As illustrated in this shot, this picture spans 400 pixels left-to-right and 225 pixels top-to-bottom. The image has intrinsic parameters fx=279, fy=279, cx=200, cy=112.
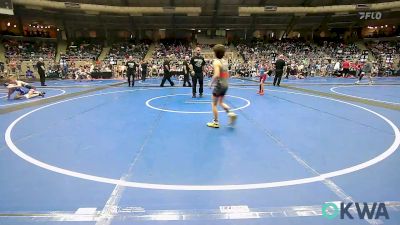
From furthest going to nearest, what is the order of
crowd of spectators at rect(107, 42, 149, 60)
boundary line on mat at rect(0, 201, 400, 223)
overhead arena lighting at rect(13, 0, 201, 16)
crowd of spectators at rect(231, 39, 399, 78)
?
crowd of spectators at rect(107, 42, 149, 60), overhead arena lighting at rect(13, 0, 201, 16), crowd of spectators at rect(231, 39, 399, 78), boundary line on mat at rect(0, 201, 400, 223)

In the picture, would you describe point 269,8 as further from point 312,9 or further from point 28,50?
point 28,50

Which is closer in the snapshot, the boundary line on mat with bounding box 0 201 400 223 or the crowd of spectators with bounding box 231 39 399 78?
the boundary line on mat with bounding box 0 201 400 223

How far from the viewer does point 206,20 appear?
3522 cm

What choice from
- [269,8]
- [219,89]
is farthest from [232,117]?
[269,8]

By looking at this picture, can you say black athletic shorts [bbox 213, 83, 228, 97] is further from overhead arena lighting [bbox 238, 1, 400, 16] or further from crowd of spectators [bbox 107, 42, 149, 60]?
crowd of spectators [bbox 107, 42, 149, 60]

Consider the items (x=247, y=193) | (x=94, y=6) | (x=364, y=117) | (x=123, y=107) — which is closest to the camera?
(x=247, y=193)

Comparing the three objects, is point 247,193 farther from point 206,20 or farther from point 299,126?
point 206,20

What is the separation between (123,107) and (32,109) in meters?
2.86

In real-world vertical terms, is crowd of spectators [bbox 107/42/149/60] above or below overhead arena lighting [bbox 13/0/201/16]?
below

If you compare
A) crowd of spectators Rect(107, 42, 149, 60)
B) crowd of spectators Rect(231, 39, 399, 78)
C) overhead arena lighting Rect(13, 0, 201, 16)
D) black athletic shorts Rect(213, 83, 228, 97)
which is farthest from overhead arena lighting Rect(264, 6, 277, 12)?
black athletic shorts Rect(213, 83, 228, 97)

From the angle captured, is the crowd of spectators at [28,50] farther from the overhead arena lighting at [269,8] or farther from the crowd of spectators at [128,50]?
the overhead arena lighting at [269,8]

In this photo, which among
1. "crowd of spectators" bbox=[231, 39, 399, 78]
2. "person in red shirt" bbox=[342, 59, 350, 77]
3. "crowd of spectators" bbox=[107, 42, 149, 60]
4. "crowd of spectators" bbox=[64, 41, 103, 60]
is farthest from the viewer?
"crowd of spectators" bbox=[107, 42, 149, 60]

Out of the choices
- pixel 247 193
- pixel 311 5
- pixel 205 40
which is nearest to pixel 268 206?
pixel 247 193

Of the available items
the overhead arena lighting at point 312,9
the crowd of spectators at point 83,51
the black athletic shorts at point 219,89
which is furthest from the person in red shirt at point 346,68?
the crowd of spectators at point 83,51
